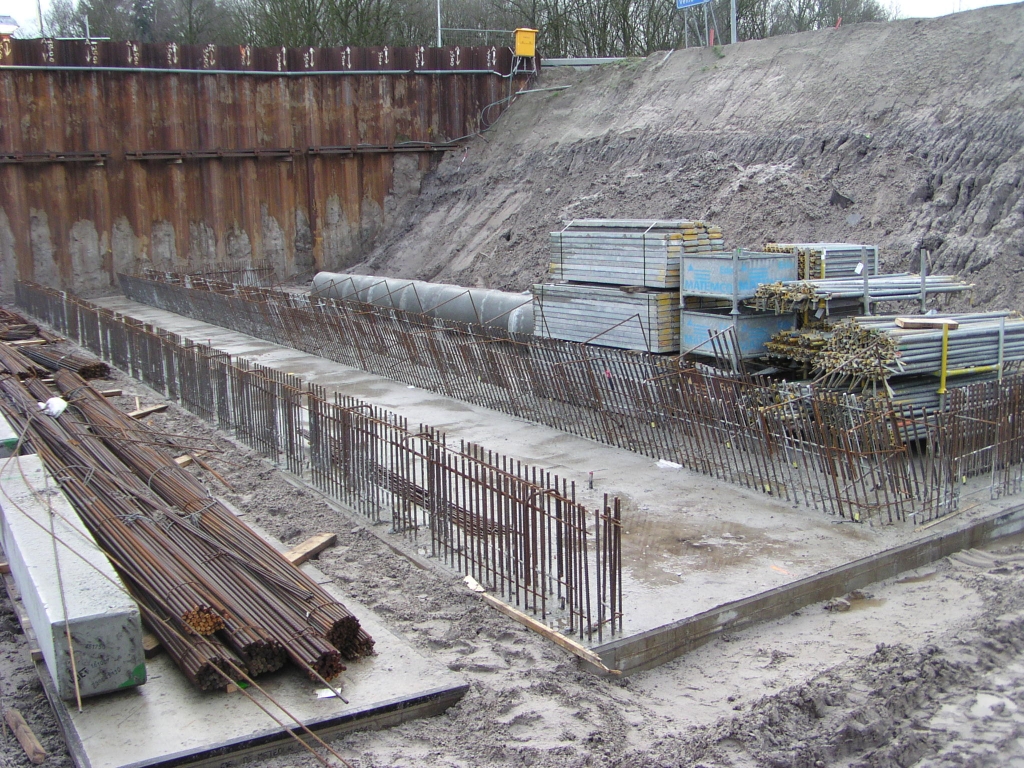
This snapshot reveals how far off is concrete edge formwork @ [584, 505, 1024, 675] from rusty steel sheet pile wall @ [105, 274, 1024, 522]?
15.8 inches

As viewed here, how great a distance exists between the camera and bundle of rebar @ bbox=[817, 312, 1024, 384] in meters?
11.0

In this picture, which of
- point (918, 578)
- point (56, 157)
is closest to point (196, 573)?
point (918, 578)

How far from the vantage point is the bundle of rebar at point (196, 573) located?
6230 millimetres

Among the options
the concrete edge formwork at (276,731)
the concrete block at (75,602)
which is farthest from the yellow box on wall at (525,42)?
the concrete edge formwork at (276,731)

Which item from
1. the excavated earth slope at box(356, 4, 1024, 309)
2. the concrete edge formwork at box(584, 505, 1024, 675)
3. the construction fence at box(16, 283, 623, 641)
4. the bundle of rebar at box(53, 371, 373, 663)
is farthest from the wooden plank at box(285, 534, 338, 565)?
the excavated earth slope at box(356, 4, 1024, 309)

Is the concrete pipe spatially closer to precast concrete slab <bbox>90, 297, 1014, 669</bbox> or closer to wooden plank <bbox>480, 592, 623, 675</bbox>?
precast concrete slab <bbox>90, 297, 1014, 669</bbox>

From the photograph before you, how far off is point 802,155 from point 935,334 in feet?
36.9

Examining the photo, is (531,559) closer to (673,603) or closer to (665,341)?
(673,603)

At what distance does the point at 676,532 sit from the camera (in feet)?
30.4

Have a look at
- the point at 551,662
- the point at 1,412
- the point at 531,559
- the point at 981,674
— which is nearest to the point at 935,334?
the point at 981,674

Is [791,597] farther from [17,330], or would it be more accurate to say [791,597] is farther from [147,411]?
[17,330]

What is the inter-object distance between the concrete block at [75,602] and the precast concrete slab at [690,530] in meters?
3.17

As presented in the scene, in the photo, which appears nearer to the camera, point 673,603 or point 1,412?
point 673,603

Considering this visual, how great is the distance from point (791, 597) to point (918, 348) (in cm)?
462
